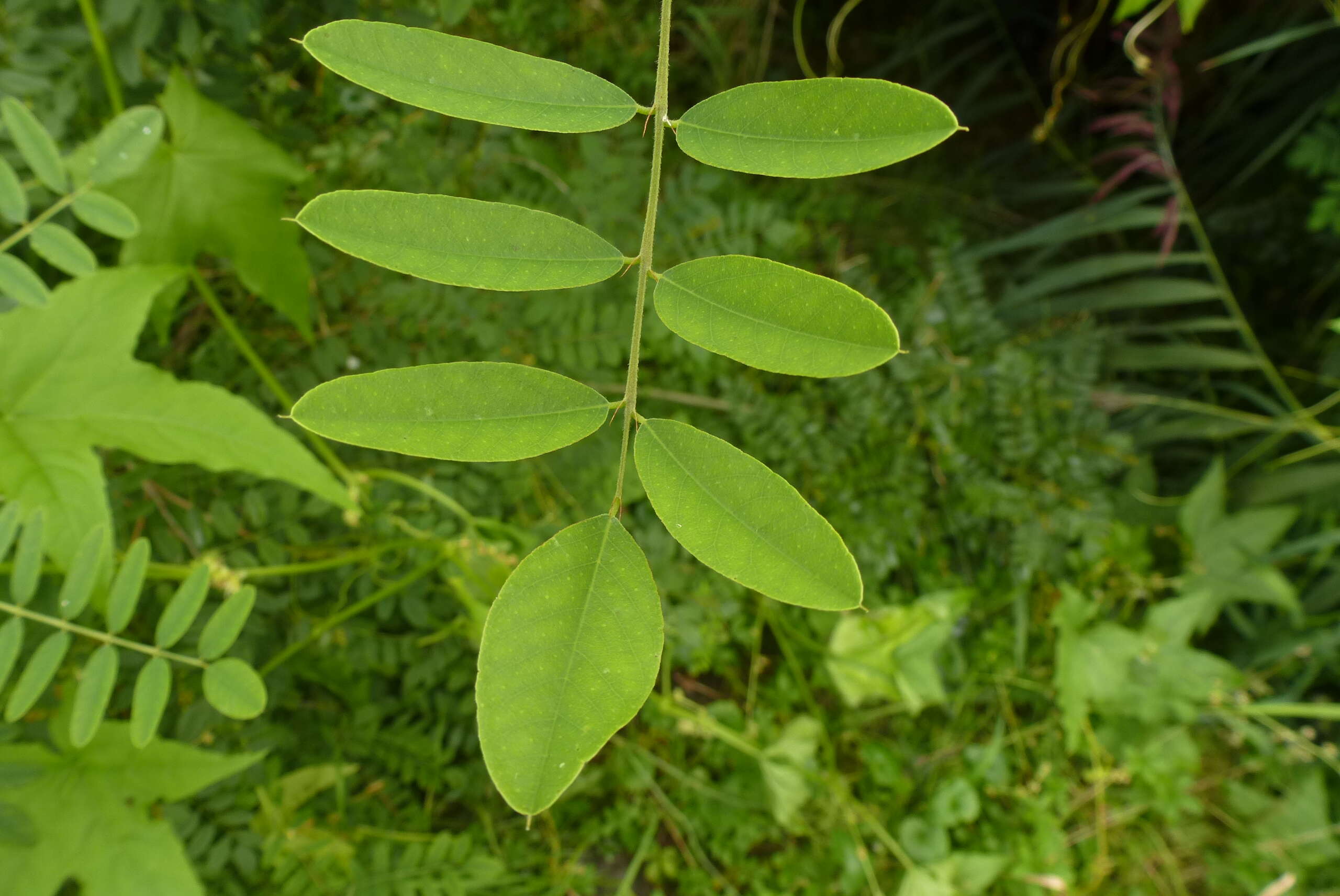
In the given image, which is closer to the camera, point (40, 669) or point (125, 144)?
point (40, 669)

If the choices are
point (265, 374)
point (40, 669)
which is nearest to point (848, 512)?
point (265, 374)

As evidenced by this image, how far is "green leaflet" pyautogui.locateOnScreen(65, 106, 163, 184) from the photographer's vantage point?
994mm

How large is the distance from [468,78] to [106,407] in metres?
0.75

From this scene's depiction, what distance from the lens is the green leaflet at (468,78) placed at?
52 centimetres

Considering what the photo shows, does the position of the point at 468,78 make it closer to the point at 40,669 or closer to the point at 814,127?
the point at 814,127

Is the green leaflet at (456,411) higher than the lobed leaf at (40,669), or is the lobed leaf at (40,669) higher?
the green leaflet at (456,411)

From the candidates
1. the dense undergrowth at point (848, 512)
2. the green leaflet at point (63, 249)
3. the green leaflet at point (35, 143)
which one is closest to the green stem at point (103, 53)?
the dense undergrowth at point (848, 512)

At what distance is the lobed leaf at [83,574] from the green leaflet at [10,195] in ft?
1.29

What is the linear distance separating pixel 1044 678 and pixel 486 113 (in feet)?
5.80

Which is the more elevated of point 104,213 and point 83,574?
point 104,213

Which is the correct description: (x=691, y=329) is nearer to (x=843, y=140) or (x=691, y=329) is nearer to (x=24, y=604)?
(x=843, y=140)

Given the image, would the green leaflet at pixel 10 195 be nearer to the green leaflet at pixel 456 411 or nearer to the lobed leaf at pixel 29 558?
the lobed leaf at pixel 29 558

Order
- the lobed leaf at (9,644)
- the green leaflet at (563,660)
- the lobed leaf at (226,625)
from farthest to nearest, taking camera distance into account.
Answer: the lobed leaf at (226,625), the lobed leaf at (9,644), the green leaflet at (563,660)

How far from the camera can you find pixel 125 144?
3.29 feet
